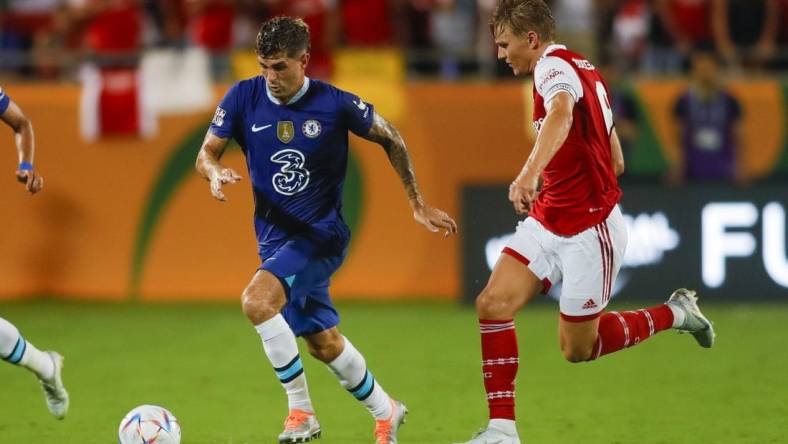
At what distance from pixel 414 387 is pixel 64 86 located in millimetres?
6301

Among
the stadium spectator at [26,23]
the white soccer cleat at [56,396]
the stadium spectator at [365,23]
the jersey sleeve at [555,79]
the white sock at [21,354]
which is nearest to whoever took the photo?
the jersey sleeve at [555,79]

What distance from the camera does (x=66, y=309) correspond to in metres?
12.7

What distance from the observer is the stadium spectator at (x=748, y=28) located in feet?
43.6

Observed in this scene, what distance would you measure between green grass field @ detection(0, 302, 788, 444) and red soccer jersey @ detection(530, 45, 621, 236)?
1225 millimetres

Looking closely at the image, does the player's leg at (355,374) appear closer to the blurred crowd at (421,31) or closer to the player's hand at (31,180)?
the player's hand at (31,180)

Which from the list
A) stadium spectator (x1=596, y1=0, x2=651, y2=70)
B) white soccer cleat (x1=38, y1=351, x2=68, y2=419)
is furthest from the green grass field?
stadium spectator (x1=596, y1=0, x2=651, y2=70)

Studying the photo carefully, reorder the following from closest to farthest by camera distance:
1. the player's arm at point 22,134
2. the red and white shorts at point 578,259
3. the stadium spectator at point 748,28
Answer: the red and white shorts at point 578,259 → the player's arm at point 22,134 → the stadium spectator at point 748,28

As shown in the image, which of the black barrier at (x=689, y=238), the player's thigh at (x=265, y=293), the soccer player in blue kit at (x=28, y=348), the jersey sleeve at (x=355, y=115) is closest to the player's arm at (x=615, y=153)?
the jersey sleeve at (x=355, y=115)

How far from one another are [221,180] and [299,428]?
1.29 meters

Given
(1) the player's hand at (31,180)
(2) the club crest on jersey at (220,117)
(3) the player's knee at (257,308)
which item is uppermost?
(2) the club crest on jersey at (220,117)

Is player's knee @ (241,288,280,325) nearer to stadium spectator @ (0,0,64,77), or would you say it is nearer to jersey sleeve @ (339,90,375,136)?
jersey sleeve @ (339,90,375,136)

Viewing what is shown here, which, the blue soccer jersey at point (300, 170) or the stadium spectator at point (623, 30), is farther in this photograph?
the stadium spectator at point (623, 30)

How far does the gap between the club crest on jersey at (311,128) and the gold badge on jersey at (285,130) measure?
60 millimetres

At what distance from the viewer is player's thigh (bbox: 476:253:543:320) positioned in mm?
6293
